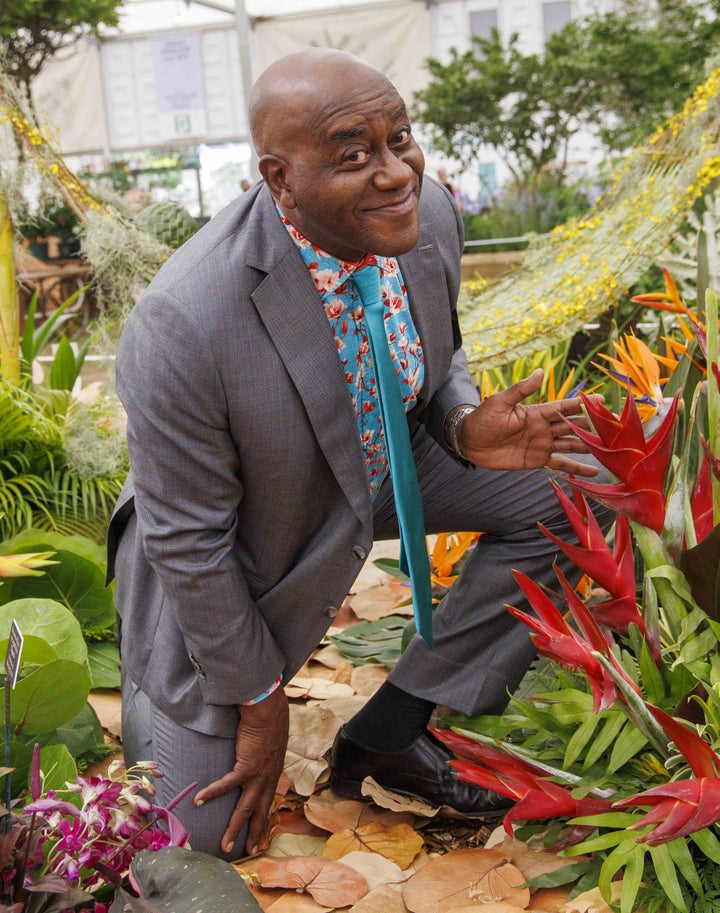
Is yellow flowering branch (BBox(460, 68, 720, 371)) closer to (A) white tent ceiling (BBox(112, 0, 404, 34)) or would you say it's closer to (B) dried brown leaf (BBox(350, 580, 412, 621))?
(B) dried brown leaf (BBox(350, 580, 412, 621))

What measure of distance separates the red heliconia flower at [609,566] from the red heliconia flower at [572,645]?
0.06 meters

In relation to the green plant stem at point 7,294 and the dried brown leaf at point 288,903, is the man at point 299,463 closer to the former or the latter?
the dried brown leaf at point 288,903

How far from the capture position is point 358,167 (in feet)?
4.77

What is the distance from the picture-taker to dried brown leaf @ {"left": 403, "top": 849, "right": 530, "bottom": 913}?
1608 mm

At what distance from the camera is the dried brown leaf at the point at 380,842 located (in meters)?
1.80

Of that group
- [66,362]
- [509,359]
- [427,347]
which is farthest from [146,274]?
[427,347]

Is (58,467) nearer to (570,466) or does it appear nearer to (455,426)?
(455,426)

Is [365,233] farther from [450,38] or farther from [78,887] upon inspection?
[450,38]

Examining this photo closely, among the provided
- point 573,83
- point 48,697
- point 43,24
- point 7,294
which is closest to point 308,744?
point 48,697

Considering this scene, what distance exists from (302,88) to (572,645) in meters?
0.82

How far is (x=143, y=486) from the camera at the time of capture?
164cm

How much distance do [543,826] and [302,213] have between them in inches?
40.6

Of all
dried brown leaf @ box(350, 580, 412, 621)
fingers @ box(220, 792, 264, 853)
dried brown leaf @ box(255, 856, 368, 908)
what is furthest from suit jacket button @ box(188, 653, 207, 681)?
dried brown leaf @ box(350, 580, 412, 621)

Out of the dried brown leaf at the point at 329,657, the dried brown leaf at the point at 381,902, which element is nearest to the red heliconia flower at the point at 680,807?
the dried brown leaf at the point at 381,902
